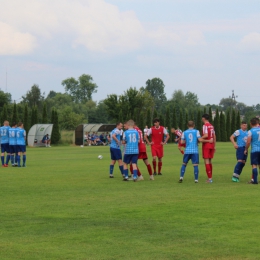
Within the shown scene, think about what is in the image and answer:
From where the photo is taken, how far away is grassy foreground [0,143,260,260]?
8.09 metres

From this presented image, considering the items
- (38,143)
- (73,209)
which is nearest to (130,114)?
(38,143)

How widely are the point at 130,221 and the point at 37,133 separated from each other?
186 ft

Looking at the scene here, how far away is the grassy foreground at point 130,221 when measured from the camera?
26.6 ft

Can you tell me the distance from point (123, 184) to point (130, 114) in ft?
232

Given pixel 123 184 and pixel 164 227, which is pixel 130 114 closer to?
pixel 123 184

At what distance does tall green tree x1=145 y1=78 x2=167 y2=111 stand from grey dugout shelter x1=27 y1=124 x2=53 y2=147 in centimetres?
10892

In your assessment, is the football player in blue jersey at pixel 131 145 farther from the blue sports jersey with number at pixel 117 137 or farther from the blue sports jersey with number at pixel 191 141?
the blue sports jersey with number at pixel 191 141

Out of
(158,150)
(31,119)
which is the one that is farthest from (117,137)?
(31,119)

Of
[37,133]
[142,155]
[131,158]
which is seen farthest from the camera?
[37,133]

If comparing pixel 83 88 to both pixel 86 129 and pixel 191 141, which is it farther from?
pixel 191 141

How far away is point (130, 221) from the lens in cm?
1052

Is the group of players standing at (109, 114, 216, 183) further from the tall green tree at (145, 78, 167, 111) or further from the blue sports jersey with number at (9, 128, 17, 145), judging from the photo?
the tall green tree at (145, 78, 167, 111)

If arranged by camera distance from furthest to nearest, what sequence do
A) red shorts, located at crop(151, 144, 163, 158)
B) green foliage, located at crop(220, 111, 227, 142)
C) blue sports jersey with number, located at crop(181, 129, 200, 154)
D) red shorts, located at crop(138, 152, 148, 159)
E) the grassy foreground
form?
1. green foliage, located at crop(220, 111, 227, 142)
2. red shorts, located at crop(151, 144, 163, 158)
3. red shorts, located at crop(138, 152, 148, 159)
4. blue sports jersey with number, located at crop(181, 129, 200, 154)
5. the grassy foreground

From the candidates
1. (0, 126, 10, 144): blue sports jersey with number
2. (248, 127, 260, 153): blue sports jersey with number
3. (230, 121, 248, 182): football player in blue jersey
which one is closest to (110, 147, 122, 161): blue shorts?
(230, 121, 248, 182): football player in blue jersey
